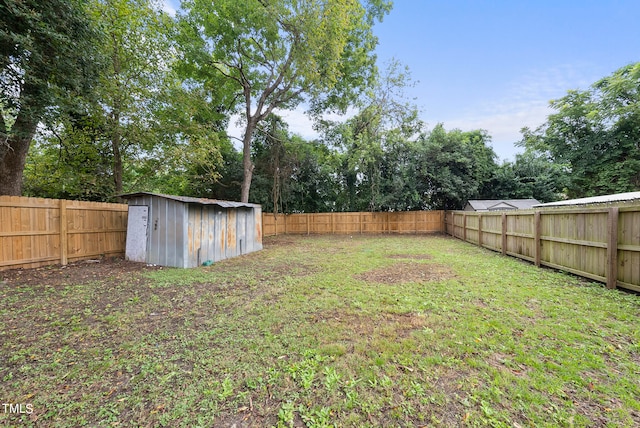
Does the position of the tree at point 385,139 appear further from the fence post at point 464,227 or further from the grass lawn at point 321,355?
the grass lawn at point 321,355

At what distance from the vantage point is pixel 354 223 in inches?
685

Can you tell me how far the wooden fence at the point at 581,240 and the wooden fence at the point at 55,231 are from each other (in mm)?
11369

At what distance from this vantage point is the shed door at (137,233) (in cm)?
679

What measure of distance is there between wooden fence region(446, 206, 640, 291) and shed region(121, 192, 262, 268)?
855cm

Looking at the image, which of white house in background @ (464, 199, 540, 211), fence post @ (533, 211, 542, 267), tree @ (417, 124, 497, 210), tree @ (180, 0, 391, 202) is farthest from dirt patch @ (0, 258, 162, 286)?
white house in background @ (464, 199, 540, 211)

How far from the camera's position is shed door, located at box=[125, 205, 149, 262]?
679 cm

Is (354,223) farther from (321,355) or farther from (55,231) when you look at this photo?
(321,355)

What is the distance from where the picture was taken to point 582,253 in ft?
16.2

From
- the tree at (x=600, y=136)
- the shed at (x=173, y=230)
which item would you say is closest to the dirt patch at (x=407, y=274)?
the shed at (x=173, y=230)

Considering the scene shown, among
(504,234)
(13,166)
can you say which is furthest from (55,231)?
(504,234)

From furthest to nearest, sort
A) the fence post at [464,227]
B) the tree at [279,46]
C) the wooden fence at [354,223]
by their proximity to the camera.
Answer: the wooden fence at [354,223] < the fence post at [464,227] < the tree at [279,46]

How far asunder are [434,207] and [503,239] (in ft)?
32.2

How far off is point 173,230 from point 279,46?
33.2ft

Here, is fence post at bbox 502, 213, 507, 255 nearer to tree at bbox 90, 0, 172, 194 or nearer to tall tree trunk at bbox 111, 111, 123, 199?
tree at bbox 90, 0, 172, 194
